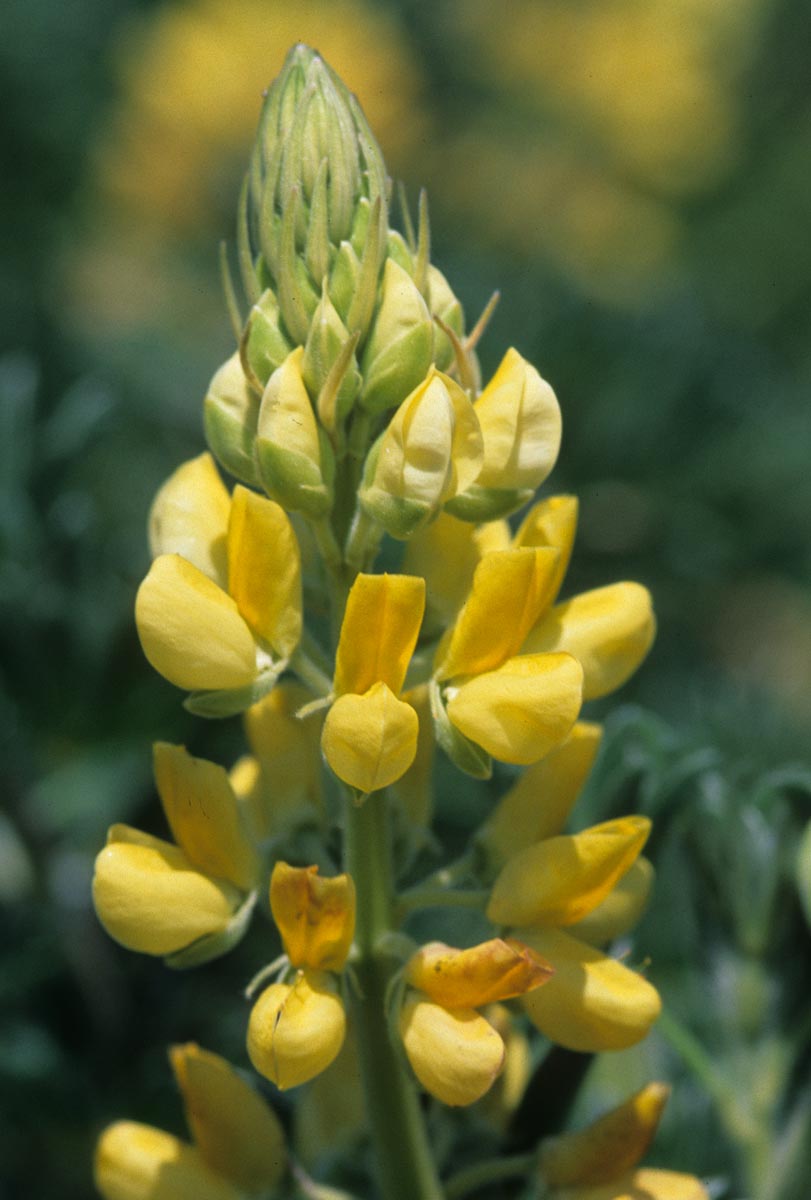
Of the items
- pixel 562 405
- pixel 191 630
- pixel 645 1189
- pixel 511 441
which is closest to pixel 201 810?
pixel 191 630

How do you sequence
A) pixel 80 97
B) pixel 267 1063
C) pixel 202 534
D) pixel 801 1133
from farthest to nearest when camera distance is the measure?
1. pixel 80 97
2. pixel 801 1133
3. pixel 202 534
4. pixel 267 1063

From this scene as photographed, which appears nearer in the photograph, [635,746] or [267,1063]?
[267,1063]

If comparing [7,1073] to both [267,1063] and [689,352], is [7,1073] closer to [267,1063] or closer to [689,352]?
[267,1063]

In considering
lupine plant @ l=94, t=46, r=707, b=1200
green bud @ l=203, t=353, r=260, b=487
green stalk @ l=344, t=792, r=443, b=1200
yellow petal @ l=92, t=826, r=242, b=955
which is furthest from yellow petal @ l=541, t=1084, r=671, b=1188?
green bud @ l=203, t=353, r=260, b=487

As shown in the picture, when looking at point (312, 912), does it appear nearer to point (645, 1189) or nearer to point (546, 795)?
point (546, 795)

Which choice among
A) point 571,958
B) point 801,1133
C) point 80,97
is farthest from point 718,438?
point 80,97

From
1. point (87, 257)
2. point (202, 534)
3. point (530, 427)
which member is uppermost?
point (530, 427)
